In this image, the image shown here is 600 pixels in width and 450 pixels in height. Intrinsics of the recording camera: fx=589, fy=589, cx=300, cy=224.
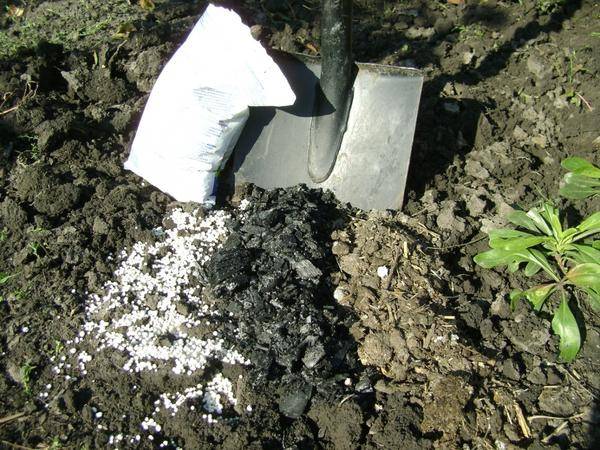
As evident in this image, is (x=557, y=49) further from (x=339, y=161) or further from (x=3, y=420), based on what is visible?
(x=3, y=420)

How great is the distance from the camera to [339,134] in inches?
120

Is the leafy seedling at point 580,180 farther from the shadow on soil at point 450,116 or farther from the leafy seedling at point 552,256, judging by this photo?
the shadow on soil at point 450,116

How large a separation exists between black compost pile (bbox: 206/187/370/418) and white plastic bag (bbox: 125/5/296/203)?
34 centimetres

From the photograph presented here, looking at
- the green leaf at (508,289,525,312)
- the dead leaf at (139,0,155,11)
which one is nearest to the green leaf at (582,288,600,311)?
the green leaf at (508,289,525,312)

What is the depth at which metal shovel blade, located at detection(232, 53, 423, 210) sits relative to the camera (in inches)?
118

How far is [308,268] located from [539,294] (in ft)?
3.48

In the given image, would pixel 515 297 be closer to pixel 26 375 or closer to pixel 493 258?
pixel 493 258

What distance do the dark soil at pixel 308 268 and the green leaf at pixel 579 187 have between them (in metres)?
0.15

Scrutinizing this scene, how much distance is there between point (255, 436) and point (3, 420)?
3.17ft

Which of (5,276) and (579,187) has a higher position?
(579,187)

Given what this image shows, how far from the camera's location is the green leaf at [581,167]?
2906 millimetres

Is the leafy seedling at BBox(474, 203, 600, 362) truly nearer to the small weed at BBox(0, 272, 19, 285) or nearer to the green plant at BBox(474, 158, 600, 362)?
the green plant at BBox(474, 158, 600, 362)

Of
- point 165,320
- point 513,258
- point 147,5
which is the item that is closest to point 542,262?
point 513,258

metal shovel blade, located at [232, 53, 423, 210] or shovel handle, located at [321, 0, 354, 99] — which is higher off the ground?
shovel handle, located at [321, 0, 354, 99]
